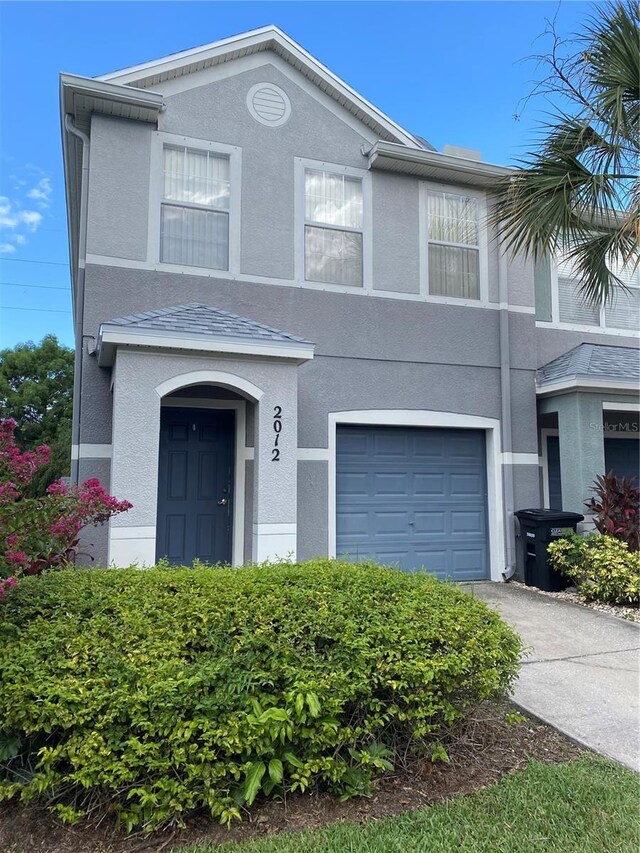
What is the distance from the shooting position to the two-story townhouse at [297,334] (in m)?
7.14

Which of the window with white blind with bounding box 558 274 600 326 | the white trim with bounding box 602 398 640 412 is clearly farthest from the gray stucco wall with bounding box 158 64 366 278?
the white trim with bounding box 602 398 640 412

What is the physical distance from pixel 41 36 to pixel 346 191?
4.81 m

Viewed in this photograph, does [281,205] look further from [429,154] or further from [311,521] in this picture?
[311,521]

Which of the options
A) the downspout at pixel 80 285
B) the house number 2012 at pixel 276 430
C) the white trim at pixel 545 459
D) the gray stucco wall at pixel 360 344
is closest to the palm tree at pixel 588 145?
the gray stucco wall at pixel 360 344

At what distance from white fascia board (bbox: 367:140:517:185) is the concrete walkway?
649cm

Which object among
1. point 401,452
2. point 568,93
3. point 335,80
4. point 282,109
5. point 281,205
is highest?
point 335,80

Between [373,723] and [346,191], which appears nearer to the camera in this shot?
[373,723]

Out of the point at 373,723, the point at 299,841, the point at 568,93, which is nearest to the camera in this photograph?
the point at 299,841

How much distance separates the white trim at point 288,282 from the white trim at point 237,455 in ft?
5.99

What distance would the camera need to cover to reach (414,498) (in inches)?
356

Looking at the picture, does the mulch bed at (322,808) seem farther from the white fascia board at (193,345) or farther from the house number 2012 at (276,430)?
the white fascia board at (193,345)

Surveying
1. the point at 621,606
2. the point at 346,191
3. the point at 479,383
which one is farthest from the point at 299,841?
the point at 346,191

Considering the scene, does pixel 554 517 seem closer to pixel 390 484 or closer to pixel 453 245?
pixel 390 484

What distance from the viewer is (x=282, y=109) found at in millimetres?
8820
